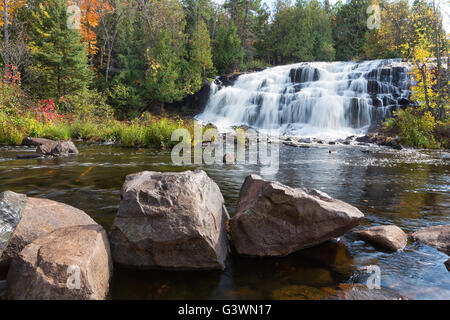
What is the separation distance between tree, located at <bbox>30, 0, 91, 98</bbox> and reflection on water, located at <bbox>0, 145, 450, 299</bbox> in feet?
43.9

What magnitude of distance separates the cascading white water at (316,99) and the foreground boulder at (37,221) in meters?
17.5

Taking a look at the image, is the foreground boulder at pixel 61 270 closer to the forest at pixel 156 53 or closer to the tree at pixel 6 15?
the forest at pixel 156 53

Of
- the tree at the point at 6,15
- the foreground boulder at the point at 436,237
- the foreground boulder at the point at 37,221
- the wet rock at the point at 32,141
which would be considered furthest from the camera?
the tree at the point at 6,15

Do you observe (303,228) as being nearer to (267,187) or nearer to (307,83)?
(267,187)

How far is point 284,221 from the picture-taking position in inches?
123

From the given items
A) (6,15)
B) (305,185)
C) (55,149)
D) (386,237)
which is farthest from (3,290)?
(6,15)

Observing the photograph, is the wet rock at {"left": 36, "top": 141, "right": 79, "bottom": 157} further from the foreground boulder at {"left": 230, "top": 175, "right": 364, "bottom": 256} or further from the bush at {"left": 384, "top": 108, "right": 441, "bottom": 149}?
the bush at {"left": 384, "top": 108, "right": 441, "bottom": 149}

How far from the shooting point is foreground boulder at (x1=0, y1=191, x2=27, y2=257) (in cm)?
263

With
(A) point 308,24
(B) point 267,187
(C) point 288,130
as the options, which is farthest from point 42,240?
(A) point 308,24

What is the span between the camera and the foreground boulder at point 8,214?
2635mm

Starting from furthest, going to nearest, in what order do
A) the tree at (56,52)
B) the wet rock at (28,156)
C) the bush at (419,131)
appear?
1. the tree at (56,52)
2. the bush at (419,131)
3. the wet rock at (28,156)

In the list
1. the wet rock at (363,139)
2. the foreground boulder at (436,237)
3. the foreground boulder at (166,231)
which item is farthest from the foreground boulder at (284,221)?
the wet rock at (363,139)

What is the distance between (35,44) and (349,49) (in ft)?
128
